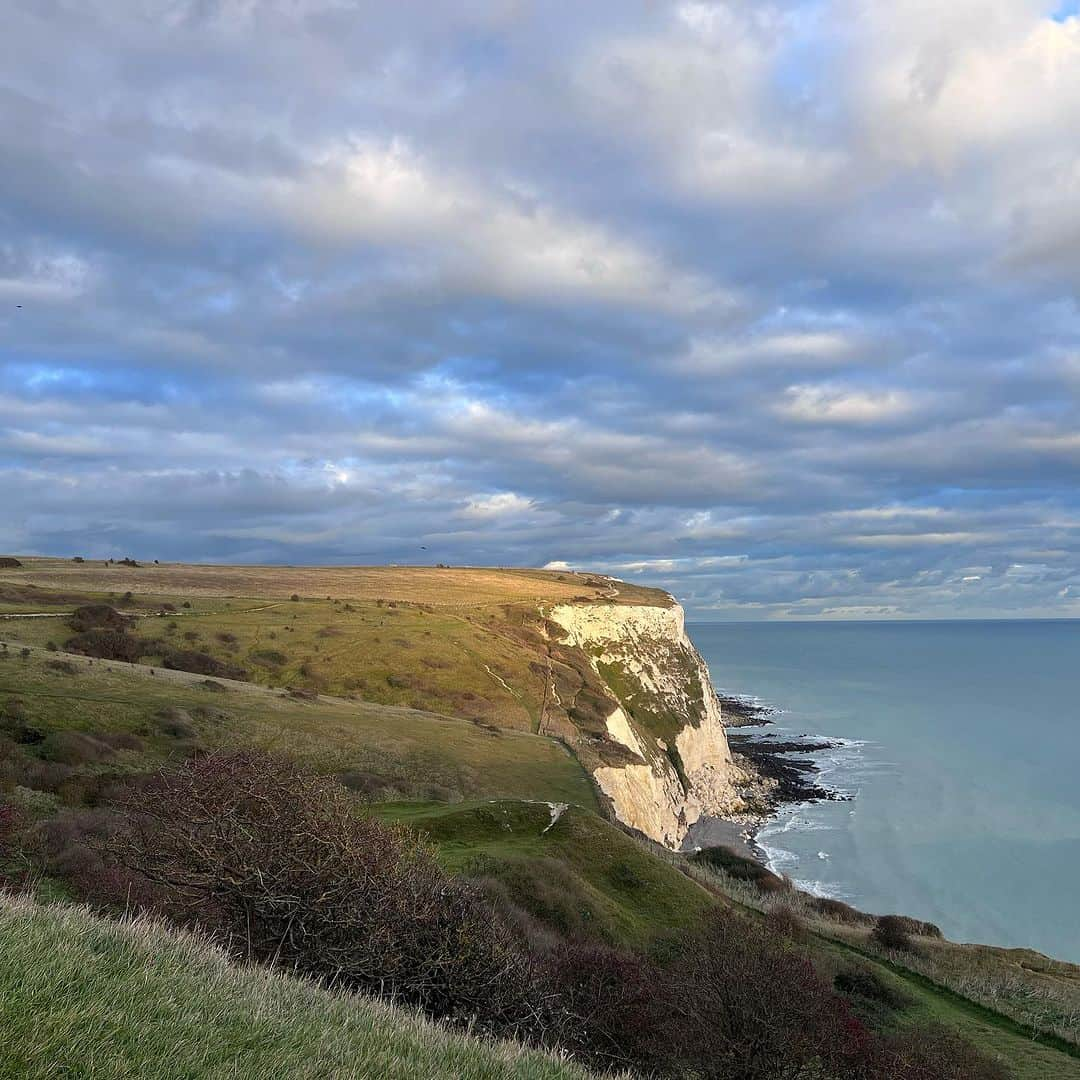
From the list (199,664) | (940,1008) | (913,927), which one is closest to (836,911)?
(913,927)

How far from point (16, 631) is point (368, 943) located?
65.8 metres

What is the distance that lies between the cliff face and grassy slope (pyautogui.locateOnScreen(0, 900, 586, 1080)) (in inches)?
2471

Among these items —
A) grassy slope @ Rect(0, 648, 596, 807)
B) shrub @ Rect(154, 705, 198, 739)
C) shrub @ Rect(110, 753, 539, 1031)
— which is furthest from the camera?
shrub @ Rect(154, 705, 198, 739)

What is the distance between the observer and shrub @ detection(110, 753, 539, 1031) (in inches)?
553

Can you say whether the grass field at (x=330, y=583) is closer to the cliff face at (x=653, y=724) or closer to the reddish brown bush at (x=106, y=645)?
the cliff face at (x=653, y=724)

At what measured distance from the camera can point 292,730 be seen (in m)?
51.9

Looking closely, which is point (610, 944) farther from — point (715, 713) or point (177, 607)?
point (715, 713)

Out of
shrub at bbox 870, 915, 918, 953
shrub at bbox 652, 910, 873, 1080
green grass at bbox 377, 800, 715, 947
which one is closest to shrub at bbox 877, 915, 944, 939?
shrub at bbox 870, 915, 918, 953

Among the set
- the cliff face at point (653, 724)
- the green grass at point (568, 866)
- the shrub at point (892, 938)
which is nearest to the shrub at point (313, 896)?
the green grass at point (568, 866)

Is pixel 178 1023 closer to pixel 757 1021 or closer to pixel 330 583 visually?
pixel 757 1021

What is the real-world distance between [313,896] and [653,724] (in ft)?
334

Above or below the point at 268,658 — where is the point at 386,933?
above

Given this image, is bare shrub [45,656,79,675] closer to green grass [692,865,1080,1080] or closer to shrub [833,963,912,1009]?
green grass [692,865,1080,1080]

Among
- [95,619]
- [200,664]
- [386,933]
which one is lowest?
[200,664]
